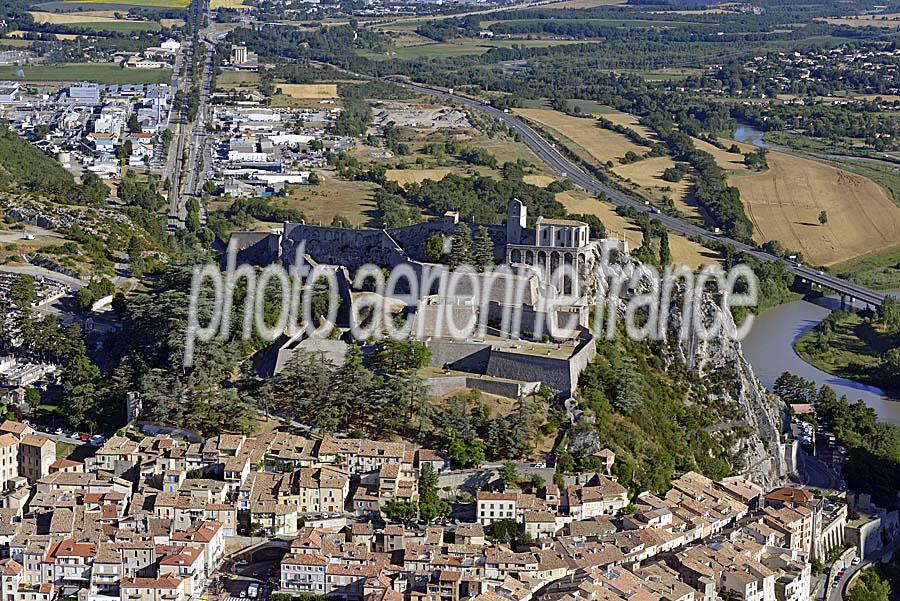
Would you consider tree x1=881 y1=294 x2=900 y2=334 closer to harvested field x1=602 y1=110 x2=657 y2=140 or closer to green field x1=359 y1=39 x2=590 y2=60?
harvested field x1=602 y1=110 x2=657 y2=140

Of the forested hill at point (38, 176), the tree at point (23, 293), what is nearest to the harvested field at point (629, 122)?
the forested hill at point (38, 176)

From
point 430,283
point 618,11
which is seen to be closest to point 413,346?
point 430,283

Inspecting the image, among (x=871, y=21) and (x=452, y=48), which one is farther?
(x=871, y=21)

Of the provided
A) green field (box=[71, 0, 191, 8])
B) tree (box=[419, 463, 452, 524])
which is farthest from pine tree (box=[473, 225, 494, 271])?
green field (box=[71, 0, 191, 8])

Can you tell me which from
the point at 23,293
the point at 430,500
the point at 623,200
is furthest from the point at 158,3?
the point at 430,500

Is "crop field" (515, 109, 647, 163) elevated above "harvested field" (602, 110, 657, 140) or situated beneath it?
elevated above

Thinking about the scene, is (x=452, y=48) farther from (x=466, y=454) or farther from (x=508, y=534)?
(x=508, y=534)

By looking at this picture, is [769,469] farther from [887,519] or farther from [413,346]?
[413,346]
